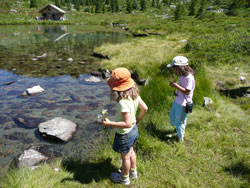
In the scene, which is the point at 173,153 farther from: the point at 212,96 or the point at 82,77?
the point at 82,77

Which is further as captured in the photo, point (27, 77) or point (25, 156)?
point (27, 77)

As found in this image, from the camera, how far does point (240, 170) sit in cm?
343

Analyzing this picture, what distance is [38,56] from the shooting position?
16219 millimetres

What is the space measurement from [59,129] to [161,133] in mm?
3194

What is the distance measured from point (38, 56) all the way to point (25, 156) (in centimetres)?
1363

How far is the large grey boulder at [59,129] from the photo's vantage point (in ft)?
18.2

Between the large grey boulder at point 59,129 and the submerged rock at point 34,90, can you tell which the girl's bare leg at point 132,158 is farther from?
the submerged rock at point 34,90

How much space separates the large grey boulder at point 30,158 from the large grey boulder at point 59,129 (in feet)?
2.49

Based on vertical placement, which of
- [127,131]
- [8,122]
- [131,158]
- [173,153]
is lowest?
[8,122]

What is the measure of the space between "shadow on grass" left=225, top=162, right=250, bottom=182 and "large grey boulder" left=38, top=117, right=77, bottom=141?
14.2 ft

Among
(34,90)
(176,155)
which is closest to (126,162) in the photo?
(176,155)

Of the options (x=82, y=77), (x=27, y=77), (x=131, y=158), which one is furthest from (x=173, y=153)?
(x=27, y=77)

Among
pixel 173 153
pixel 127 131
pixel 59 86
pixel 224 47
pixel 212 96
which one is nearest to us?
pixel 127 131

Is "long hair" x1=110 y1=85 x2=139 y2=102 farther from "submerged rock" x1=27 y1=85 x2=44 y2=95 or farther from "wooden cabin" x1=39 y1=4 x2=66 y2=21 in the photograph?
"wooden cabin" x1=39 y1=4 x2=66 y2=21
